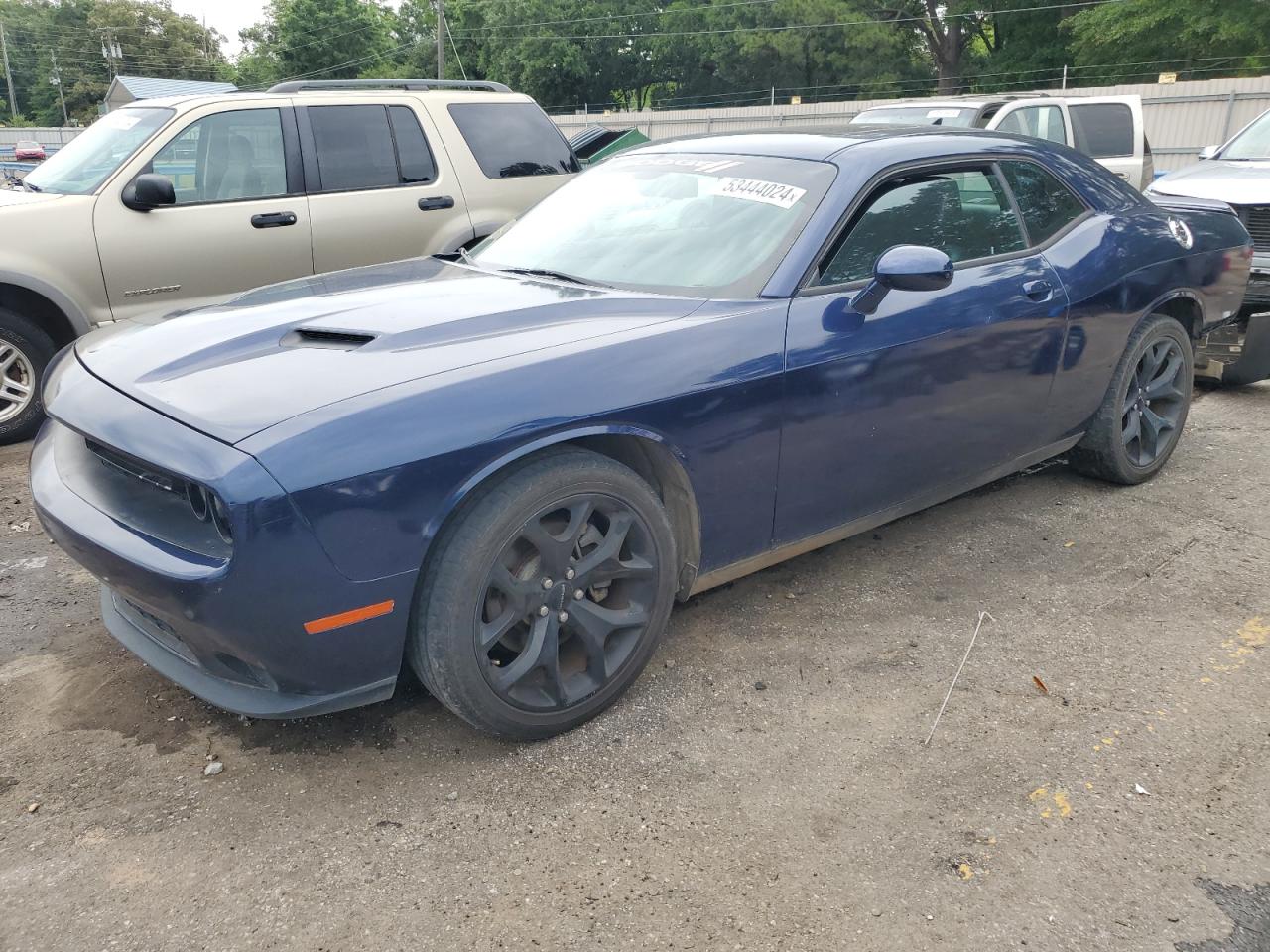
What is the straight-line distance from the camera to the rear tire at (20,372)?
5305 mm

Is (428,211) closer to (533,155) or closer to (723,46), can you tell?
(533,155)

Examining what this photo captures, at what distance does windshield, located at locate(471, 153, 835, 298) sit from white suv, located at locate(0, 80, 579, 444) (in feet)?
7.85

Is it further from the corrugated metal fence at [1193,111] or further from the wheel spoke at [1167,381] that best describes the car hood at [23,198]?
the corrugated metal fence at [1193,111]

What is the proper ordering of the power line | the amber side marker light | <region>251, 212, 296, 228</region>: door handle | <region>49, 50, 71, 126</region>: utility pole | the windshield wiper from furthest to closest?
<region>49, 50, 71, 126</region>: utility pole
the power line
<region>251, 212, 296, 228</region>: door handle
the windshield wiper
the amber side marker light

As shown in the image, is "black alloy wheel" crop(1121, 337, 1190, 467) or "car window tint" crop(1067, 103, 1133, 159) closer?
"black alloy wheel" crop(1121, 337, 1190, 467)

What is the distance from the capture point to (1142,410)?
4.63 meters

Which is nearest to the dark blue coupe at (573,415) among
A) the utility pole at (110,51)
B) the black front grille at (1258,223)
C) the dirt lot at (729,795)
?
the dirt lot at (729,795)

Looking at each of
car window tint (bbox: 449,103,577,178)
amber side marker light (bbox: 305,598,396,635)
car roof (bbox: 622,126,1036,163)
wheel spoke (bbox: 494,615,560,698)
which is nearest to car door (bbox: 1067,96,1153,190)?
car window tint (bbox: 449,103,577,178)

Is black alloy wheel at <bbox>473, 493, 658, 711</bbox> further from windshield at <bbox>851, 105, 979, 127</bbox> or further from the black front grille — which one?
windshield at <bbox>851, 105, 979, 127</bbox>

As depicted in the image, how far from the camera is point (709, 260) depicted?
3266 mm

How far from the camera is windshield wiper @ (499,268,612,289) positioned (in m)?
3.34

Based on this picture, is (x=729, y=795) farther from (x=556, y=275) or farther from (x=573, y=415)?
(x=556, y=275)

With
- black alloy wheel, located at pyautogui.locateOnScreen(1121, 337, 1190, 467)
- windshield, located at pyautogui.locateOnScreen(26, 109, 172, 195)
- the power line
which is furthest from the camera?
the power line

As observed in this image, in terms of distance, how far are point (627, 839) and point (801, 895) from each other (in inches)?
16.9
